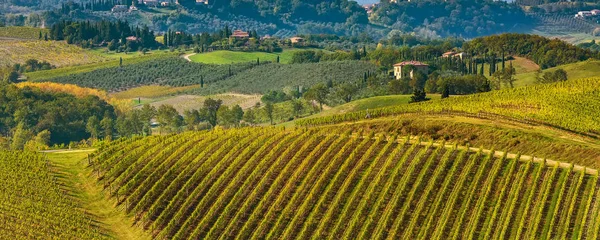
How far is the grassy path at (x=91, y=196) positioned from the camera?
301ft

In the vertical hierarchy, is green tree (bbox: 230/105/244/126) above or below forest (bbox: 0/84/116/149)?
above

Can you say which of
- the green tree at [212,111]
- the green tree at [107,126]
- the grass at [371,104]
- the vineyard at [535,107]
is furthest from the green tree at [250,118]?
the vineyard at [535,107]

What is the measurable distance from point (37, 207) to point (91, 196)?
24.5 ft

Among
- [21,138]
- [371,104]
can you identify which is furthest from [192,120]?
[371,104]

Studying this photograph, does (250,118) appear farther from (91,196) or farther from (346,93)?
(91,196)

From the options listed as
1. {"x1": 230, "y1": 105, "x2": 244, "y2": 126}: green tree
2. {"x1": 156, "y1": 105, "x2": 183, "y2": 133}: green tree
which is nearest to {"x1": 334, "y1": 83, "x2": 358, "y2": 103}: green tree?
{"x1": 230, "y1": 105, "x2": 244, "y2": 126}: green tree

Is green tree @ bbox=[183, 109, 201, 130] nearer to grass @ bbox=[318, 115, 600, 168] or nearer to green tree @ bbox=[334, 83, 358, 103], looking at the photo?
green tree @ bbox=[334, 83, 358, 103]

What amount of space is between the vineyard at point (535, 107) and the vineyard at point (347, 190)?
15248 millimetres

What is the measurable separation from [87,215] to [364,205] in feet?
85.2

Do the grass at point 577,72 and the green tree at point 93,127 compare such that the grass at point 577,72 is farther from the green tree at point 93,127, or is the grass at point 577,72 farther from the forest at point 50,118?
the forest at point 50,118

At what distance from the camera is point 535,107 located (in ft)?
382

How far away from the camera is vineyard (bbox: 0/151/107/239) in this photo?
8775cm

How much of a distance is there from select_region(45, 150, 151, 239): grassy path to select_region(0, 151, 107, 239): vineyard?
1.20m

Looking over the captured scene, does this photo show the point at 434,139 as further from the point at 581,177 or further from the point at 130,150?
the point at 130,150
